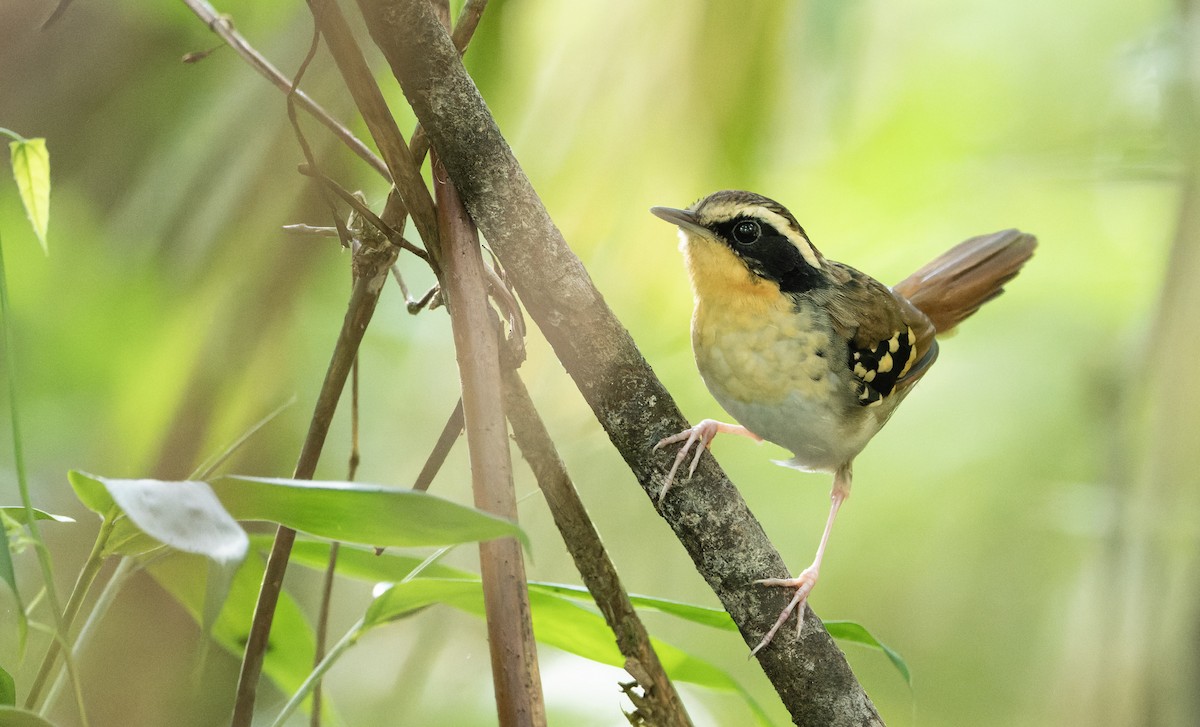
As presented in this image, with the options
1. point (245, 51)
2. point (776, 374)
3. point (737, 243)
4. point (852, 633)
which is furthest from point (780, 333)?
point (245, 51)

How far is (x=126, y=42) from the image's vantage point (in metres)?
1.82

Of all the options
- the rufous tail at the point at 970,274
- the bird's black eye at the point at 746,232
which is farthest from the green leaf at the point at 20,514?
the rufous tail at the point at 970,274

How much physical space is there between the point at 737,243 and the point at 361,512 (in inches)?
45.0

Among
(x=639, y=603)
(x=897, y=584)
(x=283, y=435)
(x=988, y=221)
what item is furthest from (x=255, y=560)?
(x=988, y=221)

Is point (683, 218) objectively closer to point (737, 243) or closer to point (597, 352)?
point (737, 243)

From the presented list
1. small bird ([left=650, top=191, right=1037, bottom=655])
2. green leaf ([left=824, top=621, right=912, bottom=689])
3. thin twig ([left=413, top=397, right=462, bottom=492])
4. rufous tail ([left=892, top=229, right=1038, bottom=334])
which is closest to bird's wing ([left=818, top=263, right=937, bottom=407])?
small bird ([left=650, top=191, right=1037, bottom=655])

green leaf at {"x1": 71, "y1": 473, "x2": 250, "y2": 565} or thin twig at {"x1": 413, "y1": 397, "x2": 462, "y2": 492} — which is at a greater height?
thin twig at {"x1": 413, "y1": 397, "x2": 462, "y2": 492}

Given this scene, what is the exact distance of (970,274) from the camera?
7.30 feet

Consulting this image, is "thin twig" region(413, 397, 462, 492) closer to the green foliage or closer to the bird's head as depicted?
the green foliage

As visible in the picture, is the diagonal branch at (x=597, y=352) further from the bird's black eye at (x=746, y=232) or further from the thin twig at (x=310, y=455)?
the bird's black eye at (x=746, y=232)

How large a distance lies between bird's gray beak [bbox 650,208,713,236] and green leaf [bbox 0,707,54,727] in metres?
1.15

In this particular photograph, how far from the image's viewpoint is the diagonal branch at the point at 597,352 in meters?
0.87

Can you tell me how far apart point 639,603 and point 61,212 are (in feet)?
4.72

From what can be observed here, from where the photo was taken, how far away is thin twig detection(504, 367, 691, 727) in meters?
0.96
